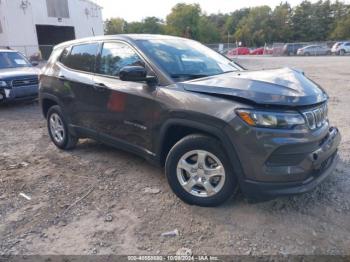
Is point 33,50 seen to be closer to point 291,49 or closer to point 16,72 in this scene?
point 16,72

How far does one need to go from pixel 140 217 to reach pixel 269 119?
63.6 inches

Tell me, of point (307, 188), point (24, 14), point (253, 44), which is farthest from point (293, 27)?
point (307, 188)

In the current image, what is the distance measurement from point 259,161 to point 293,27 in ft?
268

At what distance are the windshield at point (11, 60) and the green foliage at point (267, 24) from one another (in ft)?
205

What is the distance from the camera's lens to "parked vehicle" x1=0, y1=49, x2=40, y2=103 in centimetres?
882

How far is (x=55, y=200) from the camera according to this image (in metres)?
3.74

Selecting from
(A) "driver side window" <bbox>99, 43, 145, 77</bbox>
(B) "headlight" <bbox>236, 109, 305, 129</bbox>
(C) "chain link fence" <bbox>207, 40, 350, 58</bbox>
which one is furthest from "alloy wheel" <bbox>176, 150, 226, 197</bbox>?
(C) "chain link fence" <bbox>207, 40, 350, 58</bbox>

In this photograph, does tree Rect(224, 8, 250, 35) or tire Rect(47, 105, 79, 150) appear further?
tree Rect(224, 8, 250, 35)

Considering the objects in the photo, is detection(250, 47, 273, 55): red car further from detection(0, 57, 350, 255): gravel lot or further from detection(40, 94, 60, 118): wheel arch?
detection(0, 57, 350, 255): gravel lot

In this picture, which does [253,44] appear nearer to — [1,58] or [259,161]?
[1,58]

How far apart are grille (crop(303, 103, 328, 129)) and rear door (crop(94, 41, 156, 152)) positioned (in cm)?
156

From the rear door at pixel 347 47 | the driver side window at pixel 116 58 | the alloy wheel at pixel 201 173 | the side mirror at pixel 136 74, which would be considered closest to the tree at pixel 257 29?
the rear door at pixel 347 47

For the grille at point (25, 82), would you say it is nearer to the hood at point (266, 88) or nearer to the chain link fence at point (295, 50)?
the hood at point (266, 88)

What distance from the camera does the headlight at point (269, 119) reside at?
2.81m
